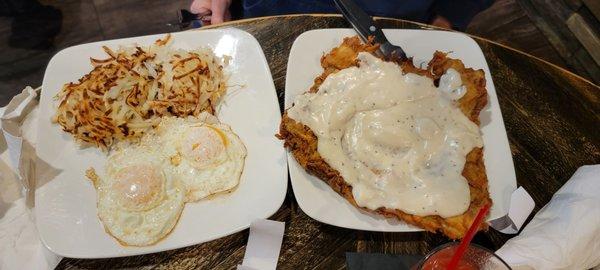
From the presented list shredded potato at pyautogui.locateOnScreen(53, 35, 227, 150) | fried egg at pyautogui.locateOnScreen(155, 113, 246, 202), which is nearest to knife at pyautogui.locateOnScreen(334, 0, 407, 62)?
shredded potato at pyautogui.locateOnScreen(53, 35, 227, 150)

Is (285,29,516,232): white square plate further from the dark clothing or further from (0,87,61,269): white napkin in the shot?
(0,87,61,269): white napkin

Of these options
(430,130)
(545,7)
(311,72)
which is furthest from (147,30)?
(545,7)

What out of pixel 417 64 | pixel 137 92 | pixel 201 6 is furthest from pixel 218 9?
pixel 417 64

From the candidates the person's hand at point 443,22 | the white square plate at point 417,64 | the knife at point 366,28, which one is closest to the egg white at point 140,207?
the white square plate at point 417,64

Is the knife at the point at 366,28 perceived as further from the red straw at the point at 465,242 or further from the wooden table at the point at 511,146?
the red straw at the point at 465,242

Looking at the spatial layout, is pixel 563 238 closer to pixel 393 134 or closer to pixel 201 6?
pixel 393 134

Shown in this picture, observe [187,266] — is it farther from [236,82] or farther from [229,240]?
[236,82]
